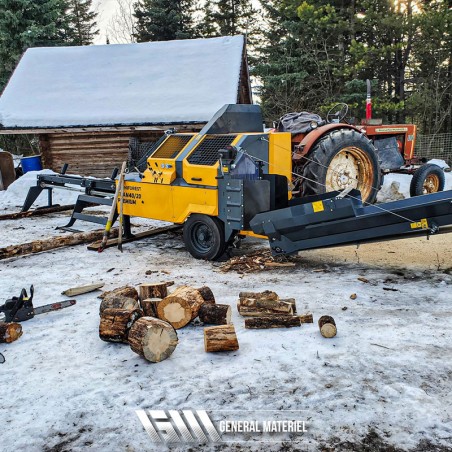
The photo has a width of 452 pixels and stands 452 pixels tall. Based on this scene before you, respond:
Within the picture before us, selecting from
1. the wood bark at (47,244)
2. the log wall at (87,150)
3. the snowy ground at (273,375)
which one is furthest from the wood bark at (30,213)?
the log wall at (87,150)

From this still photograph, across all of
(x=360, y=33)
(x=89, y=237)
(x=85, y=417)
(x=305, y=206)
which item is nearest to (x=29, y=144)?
(x=360, y=33)

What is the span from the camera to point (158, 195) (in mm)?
6711

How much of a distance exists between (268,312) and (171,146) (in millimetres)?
3702

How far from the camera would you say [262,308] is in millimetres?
4191

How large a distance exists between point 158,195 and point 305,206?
7.58 feet

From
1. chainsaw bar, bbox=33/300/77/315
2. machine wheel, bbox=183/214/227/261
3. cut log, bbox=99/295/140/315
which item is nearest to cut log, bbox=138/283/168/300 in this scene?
cut log, bbox=99/295/140/315

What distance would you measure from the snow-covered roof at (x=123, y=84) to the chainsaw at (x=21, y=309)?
9.76 metres

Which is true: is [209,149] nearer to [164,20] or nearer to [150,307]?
[150,307]

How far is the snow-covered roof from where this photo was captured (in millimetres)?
13891

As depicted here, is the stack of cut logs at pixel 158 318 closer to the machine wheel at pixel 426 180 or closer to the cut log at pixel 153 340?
the cut log at pixel 153 340

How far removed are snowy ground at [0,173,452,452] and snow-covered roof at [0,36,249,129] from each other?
376 inches

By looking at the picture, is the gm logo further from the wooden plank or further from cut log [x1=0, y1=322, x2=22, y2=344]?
the wooden plank

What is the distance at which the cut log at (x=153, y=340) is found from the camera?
3418 millimetres

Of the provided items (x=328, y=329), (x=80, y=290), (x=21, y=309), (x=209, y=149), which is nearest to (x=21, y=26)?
(x=209, y=149)
